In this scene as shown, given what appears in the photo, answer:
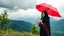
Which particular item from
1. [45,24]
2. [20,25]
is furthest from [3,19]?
[45,24]

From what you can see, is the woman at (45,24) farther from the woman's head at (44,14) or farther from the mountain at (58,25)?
the mountain at (58,25)

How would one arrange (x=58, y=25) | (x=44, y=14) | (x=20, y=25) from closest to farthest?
(x=44, y=14) → (x=58, y=25) → (x=20, y=25)

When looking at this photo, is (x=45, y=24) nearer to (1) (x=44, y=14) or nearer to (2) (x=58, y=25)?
(1) (x=44, y=14)

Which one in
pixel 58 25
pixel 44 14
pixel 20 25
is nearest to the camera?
pixel 44 14

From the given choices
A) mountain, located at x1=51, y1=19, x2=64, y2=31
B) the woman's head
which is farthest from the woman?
mountain, located at x1=51, y1=19, x2=64, y2=31

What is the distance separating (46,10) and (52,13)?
0.53 feet

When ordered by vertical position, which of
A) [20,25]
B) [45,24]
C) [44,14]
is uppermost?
[44,14]

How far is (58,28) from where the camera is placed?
915 centimetres

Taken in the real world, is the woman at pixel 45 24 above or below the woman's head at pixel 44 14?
below

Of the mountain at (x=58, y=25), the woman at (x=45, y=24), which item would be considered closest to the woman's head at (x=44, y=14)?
the woman at (x=45, y=24)

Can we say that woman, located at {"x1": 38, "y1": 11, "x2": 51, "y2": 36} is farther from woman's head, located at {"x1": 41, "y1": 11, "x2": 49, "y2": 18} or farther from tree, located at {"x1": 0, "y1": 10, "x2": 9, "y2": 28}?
tree, located at {"x1": 0, "y1": 10, "x2": 9, "y2": 28}

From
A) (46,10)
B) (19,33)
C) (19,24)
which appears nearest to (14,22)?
(19,24)

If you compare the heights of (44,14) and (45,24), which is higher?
(44,14)

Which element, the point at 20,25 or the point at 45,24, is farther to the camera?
A: the point at 20,25
